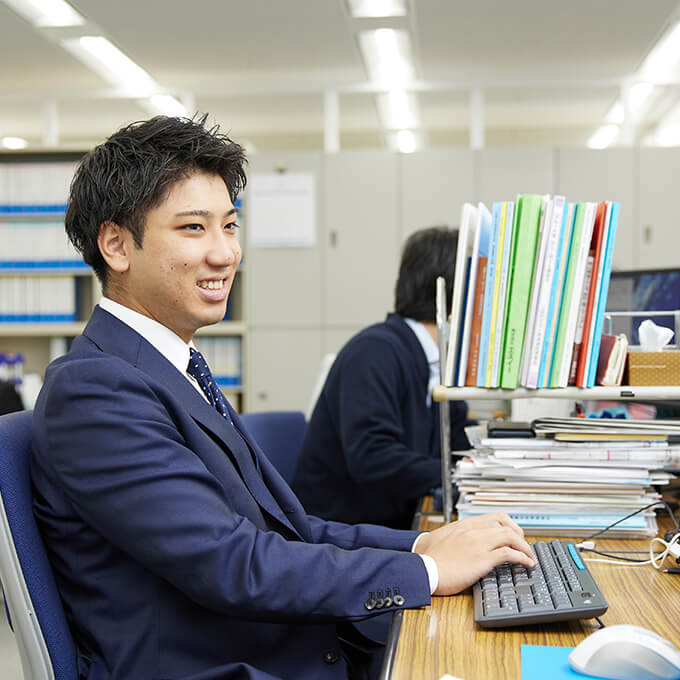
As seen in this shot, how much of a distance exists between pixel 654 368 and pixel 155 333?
2.90 feet

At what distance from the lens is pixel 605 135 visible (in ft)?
25.1

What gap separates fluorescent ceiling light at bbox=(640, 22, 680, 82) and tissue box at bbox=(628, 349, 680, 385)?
3777 mm

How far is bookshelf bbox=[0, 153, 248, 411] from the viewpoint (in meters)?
4.68

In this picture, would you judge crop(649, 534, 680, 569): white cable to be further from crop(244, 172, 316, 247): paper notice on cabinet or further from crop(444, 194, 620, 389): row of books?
crop(244, 172, 316, 247): paper notice on cabinet

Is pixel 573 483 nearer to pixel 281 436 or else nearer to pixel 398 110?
pixel 281 436

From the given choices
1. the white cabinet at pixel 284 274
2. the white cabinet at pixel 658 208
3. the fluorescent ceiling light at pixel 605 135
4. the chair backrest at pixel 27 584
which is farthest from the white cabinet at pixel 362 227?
the chair backrest at pixel 27 584

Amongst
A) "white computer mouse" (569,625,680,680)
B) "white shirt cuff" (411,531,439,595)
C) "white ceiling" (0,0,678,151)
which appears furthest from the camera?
"white ceiling" (0,0,678,151)

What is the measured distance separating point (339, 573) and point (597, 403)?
4.80ft

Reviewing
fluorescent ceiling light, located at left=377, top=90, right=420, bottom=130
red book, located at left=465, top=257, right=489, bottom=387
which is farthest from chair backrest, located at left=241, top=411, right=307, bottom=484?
fluorescent ceiling light, located at left=377, top=90, right=420, bottom=130

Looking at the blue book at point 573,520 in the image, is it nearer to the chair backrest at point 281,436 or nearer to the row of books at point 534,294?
the row of books at point 534,294

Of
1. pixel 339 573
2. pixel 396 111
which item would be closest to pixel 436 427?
pixel 339 573

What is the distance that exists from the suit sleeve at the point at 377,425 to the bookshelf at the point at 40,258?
262 centimetres

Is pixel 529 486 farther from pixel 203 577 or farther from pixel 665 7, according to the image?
pixel 665 7

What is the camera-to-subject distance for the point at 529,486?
1.52 m
